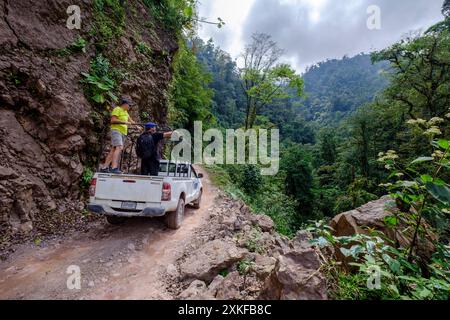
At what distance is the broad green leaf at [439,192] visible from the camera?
222 cm

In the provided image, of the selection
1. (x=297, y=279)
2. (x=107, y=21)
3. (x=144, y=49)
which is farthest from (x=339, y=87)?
(x=297, y=279)

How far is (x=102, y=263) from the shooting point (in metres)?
4.12

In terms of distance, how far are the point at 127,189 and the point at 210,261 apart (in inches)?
90.8

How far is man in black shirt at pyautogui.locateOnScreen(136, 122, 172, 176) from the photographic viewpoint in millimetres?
5746

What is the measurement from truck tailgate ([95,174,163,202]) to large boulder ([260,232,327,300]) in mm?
2984

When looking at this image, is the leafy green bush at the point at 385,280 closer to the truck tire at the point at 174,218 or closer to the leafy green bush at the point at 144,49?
the truck tire at the point at 174,218

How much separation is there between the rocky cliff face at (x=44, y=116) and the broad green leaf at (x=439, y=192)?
6787mm

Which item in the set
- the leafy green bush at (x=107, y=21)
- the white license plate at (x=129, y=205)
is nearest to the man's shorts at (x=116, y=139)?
the white license plate at (x=129, y=205)

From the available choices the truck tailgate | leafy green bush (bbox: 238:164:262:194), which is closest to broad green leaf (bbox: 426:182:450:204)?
the truck tailgate

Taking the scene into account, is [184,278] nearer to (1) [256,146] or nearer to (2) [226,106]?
(1) [256,146]

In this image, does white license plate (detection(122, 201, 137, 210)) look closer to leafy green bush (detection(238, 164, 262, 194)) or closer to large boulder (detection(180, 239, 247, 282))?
large boulder (detection(180, 239, 247, 282))

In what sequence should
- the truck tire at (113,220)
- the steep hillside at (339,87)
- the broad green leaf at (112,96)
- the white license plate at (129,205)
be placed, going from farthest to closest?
the steep hillside at (339,87)
the broad green leaf at (112,96)
the truck tire at (113,220)
the white license plate at (129,205)

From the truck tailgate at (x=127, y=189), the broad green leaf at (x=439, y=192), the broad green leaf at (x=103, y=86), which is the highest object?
the broad green leaf at (x=103, y=86)

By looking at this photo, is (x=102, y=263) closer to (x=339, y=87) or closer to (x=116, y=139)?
(x=116, y=139)
